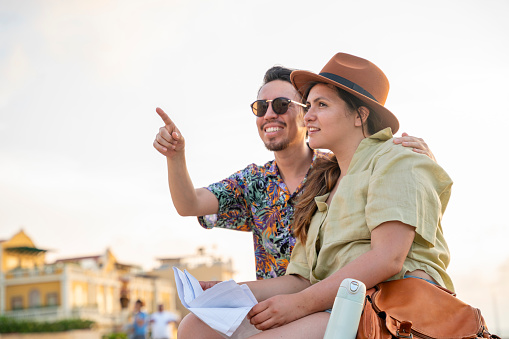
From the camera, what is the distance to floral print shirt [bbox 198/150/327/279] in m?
3.86

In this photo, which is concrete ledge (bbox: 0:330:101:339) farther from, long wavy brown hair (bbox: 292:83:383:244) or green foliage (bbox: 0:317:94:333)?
long wavy brown hair (bbox: 292:83:383:244)

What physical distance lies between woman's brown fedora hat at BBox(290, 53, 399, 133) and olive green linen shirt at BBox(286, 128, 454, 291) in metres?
0.14

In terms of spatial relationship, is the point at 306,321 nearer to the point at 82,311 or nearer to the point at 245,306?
the point at 245,306

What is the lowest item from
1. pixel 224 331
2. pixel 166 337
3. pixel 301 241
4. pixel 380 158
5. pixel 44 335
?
pixel 44 335

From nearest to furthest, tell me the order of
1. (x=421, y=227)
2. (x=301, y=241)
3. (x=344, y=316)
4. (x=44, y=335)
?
(x=344, y=316), (x=421, y=227), (x=301, y=241), (x=44, y=335)

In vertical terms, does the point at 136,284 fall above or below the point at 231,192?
below

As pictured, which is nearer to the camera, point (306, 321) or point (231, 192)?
point (306, 321)

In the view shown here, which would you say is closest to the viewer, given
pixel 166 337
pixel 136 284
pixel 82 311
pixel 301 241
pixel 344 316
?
pixel 344 316

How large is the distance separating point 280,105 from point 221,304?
6.49 feet

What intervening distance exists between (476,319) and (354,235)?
0.50m

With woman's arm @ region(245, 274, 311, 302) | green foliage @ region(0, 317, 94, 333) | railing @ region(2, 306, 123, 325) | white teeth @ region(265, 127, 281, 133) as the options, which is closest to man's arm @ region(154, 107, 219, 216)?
white teeth @ region(265, 127, 281, 133)

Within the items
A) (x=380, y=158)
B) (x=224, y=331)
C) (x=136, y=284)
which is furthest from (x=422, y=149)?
(x=136, y=284)

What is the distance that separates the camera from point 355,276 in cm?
212

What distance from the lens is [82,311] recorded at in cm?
4141
